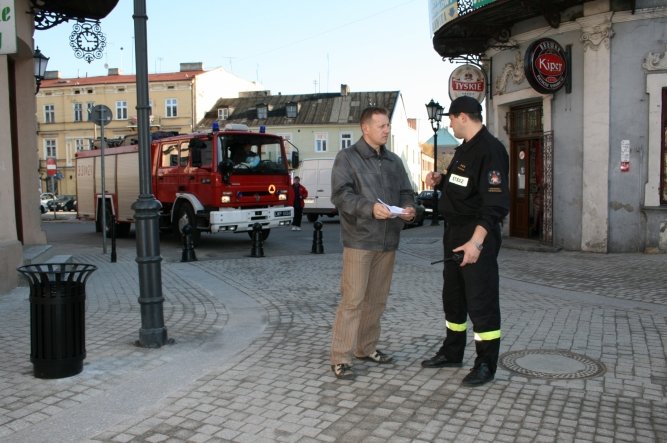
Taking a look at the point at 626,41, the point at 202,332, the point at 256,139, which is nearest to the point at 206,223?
the point at 256,139

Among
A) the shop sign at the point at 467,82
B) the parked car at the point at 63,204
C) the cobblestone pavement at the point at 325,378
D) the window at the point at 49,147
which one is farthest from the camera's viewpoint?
the window at the point at 49,147

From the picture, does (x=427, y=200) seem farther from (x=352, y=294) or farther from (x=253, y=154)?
(x=352, y=294)

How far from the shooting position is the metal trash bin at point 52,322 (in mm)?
4477

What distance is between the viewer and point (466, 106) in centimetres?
434

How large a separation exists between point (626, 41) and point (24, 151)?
11.1m

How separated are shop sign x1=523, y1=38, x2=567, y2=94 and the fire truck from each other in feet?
19.4

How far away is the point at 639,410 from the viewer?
385 cm

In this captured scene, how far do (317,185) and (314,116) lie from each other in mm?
31194

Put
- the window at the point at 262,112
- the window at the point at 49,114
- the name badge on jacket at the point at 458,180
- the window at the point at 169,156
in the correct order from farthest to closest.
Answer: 1. the window at the point at 49,114
2. the window at the point at 262,112
3. the window at the point at 169,156
4. the name badge on jacket at the point at 458,180

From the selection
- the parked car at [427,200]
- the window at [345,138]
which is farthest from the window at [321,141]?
the parked car at [427,200]

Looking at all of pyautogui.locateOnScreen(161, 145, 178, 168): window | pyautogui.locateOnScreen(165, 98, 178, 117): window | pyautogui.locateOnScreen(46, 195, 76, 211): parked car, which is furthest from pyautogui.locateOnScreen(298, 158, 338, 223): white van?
pyautogui.locateOnScreen(165, 98, 178, 117): window

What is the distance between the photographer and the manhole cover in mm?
4552

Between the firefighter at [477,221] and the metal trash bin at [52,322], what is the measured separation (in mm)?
2850

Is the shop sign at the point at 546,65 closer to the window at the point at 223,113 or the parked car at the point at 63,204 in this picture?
the parked car at the point at 63,204
